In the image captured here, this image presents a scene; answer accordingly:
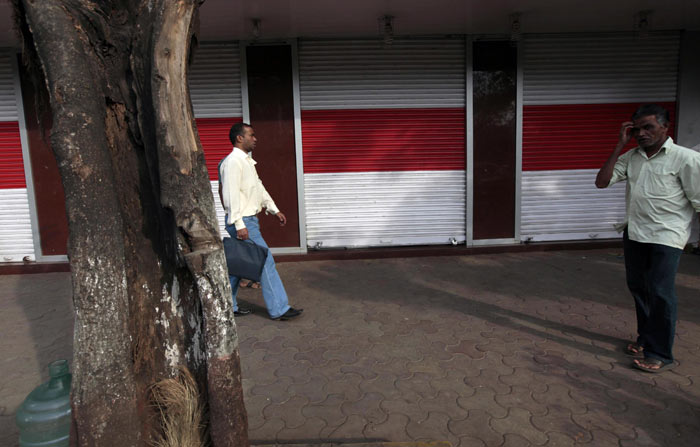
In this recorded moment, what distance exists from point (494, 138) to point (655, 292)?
4357 millimetres

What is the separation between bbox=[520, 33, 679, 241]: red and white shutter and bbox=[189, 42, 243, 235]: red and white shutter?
426 centimetres

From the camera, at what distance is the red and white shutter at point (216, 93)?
7.41 meters

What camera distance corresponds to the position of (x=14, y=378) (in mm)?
4031

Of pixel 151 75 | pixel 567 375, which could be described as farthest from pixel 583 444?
pixel 151 75

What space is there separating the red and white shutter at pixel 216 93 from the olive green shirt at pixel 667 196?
539cm

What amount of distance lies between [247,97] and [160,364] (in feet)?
17.8

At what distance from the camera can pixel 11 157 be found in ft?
24.2

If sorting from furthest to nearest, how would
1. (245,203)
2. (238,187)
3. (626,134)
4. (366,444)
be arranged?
(245,203), (238,187), (626,134), (366,444)

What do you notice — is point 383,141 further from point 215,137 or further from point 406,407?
point 406,407

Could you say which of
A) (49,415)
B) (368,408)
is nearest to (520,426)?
(368,408)

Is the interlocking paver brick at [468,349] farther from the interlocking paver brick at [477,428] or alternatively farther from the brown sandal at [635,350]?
the brown sandal at [635,350]

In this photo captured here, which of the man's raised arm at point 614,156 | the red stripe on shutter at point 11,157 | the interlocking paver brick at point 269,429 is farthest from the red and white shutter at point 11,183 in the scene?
the man's raised arm at point 614,156

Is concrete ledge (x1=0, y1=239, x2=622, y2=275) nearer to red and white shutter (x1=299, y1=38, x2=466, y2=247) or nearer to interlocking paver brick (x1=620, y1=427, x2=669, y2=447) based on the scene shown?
red and white shutter (x1=299, y1=38, x2=466, y2=247)

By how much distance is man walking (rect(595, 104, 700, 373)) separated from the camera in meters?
3.67
